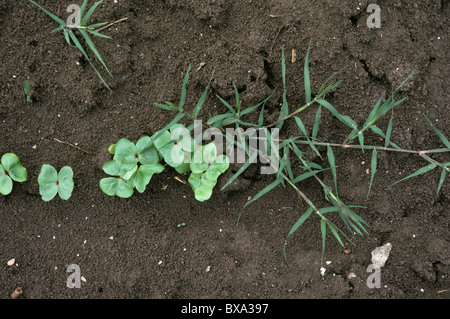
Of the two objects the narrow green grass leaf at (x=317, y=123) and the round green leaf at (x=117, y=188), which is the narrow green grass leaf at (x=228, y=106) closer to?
the narrow green grass leaf at (x=317, y=123)

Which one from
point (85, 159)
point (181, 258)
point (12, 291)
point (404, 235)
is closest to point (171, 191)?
point (181, 258)

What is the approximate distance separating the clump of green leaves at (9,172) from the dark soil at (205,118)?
68 millimetres

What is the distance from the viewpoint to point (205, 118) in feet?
6.63

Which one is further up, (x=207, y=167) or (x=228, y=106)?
(x=228, y=106)

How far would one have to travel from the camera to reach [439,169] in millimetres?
2014

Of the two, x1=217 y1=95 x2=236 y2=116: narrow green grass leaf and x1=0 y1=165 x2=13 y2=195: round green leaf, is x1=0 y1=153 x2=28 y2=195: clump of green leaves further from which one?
x1=217 y1=95 x2=236 y2=116: narrow green grass leaf

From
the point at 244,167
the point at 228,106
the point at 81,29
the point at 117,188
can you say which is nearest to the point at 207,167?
the point at 244,167

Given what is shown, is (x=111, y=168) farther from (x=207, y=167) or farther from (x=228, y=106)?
(x=228, y=106)

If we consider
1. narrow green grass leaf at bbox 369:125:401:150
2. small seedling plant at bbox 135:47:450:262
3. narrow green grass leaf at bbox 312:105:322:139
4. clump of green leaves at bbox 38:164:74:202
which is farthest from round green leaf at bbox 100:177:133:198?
narrow green grass leaf at bbox 369:125:401:150

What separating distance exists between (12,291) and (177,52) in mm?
1358

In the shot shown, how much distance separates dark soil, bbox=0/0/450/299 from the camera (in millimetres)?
1975

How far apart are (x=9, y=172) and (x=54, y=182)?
216mm

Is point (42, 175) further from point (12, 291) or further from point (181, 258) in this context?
point (181, 258)

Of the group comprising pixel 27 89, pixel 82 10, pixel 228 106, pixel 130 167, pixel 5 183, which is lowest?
pixel 5 183
